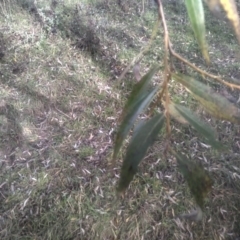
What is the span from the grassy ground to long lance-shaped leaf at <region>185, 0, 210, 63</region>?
2.95 feet

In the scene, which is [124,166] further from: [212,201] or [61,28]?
[61,28]

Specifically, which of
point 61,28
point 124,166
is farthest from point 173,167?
point 61,28

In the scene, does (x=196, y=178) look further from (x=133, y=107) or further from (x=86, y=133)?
(x=86, y=133)

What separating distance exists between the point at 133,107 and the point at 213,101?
14 centimetres

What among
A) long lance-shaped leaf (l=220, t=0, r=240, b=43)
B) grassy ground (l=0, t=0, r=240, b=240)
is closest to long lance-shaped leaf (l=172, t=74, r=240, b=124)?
long lance-shaped leaf (l=220, t=0, r=240, b=43)

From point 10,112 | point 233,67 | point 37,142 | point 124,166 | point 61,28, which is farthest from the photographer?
point 61,28

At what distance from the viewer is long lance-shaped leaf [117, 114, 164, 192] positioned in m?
0.58

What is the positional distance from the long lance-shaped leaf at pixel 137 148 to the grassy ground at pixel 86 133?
2.61 feet

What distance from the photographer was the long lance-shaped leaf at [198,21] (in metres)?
0.58

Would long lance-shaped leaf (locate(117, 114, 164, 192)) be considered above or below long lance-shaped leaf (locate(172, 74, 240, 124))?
below

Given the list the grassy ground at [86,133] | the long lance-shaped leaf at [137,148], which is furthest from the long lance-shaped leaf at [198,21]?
the grassy ground at [86,133]

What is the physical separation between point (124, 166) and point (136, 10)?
1975mm

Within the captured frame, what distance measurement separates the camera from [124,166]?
0.58 m

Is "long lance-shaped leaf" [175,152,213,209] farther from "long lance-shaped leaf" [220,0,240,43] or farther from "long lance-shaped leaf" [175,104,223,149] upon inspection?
"long lance-shaped leaf" [220,0,240,43]
